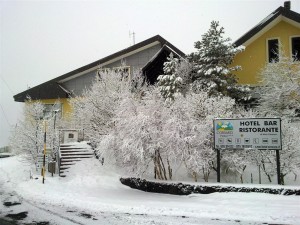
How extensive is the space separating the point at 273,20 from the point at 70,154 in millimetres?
15940

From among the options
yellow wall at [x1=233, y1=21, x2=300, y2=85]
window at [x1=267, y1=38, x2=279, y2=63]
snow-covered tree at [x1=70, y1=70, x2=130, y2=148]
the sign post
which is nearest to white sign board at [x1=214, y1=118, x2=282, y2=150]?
the sign post

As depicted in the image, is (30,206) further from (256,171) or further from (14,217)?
(256,171)

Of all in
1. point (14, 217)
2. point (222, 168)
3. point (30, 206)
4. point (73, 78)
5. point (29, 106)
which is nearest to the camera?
point (14, 217)

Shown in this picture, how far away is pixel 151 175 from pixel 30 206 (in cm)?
622

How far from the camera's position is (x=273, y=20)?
19.4 metres

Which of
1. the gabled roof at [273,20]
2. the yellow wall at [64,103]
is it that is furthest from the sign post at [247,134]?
the yellow wall at [64,103]

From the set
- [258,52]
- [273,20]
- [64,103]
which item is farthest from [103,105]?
[273,20]

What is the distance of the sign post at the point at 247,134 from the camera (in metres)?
11.4

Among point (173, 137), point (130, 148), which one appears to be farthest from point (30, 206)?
point (173, 137)

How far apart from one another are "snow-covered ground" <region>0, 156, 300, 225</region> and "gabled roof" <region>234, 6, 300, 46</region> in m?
13.4

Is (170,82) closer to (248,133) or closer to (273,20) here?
(248,133)

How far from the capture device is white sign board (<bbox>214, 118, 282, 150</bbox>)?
448 inches

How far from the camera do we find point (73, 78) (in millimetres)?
25750

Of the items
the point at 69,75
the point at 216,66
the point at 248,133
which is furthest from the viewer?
the point at 69,75
